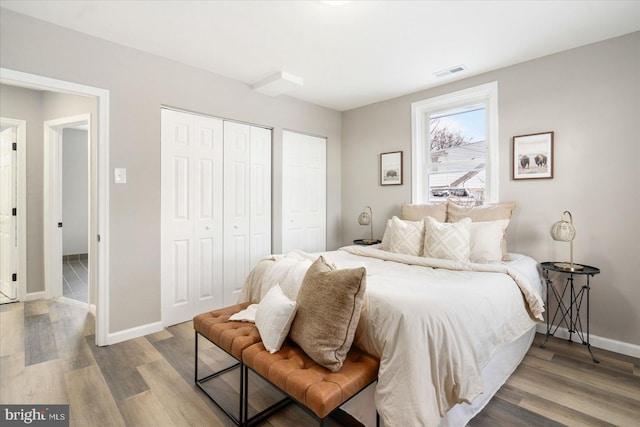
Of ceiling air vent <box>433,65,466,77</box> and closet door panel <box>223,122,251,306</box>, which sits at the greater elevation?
ceiling air vent <box>433,65,466,77</box>

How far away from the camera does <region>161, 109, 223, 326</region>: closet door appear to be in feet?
10.0

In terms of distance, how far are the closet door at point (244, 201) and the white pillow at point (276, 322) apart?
1904mm

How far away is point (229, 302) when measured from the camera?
11.6 ft

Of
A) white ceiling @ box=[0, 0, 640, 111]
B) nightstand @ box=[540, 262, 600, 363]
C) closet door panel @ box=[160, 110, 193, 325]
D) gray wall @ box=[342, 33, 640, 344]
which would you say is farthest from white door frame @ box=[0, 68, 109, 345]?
nightstand @ box=[540, 262, 600, 363]

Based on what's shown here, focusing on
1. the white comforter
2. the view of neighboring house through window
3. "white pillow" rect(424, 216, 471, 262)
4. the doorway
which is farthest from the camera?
the doorway

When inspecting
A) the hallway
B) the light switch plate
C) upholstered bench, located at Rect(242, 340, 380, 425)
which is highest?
the light switch plate

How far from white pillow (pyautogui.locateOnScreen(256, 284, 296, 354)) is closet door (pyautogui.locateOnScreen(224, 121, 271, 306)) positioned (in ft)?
6.25

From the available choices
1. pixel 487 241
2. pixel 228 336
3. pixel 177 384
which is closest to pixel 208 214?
pixel 177 384

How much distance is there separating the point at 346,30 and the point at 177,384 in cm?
279

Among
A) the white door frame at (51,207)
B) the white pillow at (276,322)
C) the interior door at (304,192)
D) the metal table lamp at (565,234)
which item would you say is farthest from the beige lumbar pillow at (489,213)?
the white door frame at (51,207)

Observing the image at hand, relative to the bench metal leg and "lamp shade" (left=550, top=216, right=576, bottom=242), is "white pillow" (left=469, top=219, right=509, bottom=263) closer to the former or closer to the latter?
"lamp shade" (left=550, top=216, right=576, bottom=242)

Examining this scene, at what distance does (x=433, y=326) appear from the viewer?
150 cm

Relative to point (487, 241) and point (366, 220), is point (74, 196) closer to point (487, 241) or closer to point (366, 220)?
point (366, 220)

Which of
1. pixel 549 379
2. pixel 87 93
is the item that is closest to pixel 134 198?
pixel 87 93
